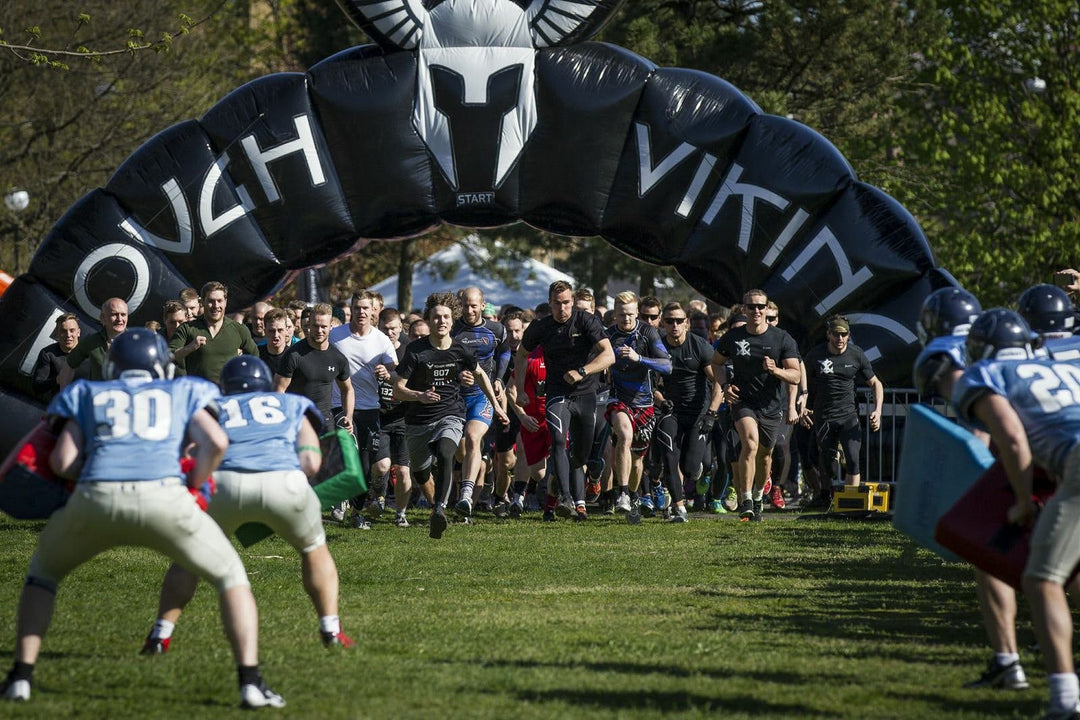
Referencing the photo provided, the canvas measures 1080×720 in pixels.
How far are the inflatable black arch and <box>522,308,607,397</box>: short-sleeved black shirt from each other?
123cm

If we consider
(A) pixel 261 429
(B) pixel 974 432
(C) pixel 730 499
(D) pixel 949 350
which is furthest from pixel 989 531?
(C) pixel 730 499

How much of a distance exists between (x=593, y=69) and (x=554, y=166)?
95cm

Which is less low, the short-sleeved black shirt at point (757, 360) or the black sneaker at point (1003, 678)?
the short-sleeved black shirt at point (757, 360)

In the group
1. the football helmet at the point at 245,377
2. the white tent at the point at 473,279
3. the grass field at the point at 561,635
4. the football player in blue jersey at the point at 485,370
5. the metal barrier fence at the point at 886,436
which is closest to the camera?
the grass field at the point at 561,635

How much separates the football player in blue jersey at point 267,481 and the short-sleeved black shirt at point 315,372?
5175 mm

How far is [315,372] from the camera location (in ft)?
39.6

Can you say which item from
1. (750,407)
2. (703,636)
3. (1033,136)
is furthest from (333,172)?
(1033,136)

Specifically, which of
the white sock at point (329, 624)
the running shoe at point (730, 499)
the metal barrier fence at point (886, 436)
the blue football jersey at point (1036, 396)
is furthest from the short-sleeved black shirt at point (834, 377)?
the blue football jersey at point (1036, 396)

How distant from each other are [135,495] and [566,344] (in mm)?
7358

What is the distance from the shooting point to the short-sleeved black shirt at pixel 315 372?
1205cm

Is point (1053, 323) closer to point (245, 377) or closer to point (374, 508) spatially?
point (245, 377)

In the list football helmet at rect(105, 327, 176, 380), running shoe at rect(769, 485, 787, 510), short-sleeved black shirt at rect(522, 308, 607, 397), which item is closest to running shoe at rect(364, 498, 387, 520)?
short-sleeved black shirt at rect(522, 308, 607, 397)

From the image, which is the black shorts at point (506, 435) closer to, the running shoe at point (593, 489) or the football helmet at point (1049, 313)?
the running shoe at point (593, 489)

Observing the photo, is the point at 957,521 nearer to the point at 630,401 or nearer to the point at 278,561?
the point at 278,561
